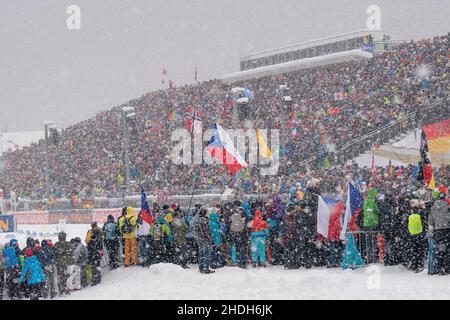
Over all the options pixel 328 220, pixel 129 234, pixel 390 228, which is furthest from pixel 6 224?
pixel 390 228

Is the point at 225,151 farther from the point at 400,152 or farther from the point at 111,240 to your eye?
the point at 400,152

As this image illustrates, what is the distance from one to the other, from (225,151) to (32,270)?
7025 mm

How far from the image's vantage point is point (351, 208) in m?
16.0

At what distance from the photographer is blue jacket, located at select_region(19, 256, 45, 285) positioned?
1480cm

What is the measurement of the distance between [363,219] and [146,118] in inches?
1074

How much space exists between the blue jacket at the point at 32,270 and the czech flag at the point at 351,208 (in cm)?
609

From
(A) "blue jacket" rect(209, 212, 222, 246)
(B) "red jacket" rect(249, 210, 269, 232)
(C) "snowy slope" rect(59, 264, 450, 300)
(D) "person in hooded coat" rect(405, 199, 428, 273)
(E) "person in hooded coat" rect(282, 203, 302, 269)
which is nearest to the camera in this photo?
(C) "snowy slope" rect(59, 264, 450, 300)

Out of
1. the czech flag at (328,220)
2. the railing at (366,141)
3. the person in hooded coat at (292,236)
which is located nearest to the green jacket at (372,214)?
the czech flag at (328,220)

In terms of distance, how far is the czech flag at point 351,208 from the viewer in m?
15.8

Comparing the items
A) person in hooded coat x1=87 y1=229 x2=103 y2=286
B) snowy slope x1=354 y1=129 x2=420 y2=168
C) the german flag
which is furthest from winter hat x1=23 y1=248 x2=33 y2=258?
snowy slope x1=354 y1=129 x2=420 y2=168

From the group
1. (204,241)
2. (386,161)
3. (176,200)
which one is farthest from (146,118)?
(204,241)

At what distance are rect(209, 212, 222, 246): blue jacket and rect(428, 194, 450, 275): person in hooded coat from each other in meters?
4.81

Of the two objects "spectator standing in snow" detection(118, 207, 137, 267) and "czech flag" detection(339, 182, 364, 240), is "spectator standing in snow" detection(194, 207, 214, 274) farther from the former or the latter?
"czech flag" detection(339, 182, 364, 240)
